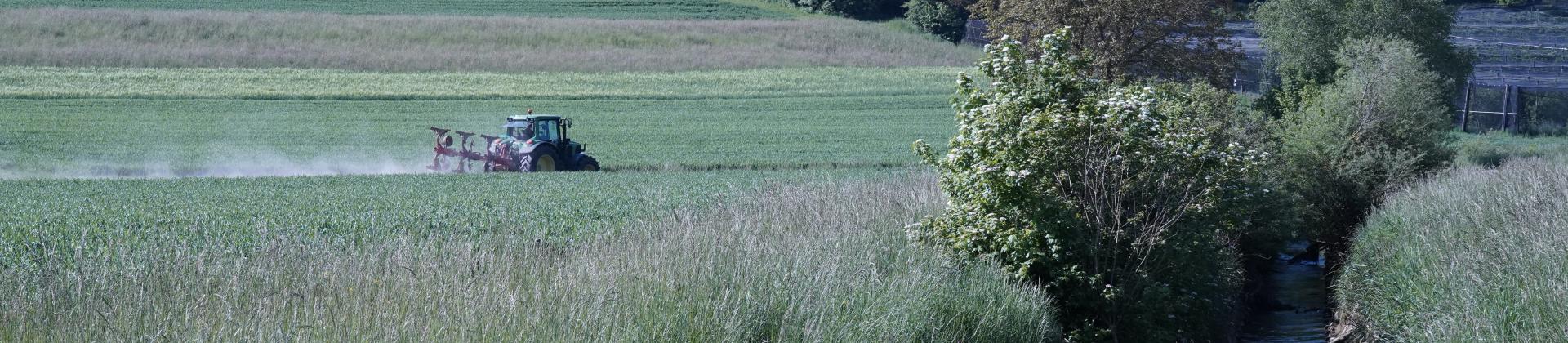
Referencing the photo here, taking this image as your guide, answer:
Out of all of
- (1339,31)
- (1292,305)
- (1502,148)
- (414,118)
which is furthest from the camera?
(414,118)

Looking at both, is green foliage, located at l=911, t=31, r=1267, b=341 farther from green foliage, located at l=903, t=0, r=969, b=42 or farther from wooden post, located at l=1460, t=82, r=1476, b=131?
green foliage, located at l=903, t=0, r=969, b=42

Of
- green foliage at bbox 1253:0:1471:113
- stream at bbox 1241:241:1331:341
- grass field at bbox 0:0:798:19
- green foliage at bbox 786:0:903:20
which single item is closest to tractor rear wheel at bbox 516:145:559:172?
stream at bbox 1241:241:1331:341

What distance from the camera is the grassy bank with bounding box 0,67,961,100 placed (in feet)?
134

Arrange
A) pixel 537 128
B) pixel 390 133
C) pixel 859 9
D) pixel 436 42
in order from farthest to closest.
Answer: pixel 859 9, pixel 436 42, pixel 390 133, pixel 537 128

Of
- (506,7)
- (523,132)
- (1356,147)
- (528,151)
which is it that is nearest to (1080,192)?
(1356,147)

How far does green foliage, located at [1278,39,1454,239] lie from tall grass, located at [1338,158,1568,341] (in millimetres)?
3372

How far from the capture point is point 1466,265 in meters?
11.8

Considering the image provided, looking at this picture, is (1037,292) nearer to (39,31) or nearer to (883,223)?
(883,223)

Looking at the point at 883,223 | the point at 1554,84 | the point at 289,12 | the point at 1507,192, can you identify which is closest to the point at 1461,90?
the point at 1554,84

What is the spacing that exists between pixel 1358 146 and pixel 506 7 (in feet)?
159

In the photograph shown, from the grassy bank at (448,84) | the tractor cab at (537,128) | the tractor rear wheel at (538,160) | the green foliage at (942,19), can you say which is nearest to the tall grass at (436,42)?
the green foliage at (942,19)

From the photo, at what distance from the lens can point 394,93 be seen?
141ft

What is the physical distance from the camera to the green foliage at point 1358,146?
947 inches

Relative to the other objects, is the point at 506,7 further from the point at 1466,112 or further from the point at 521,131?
the point at 1466,112
